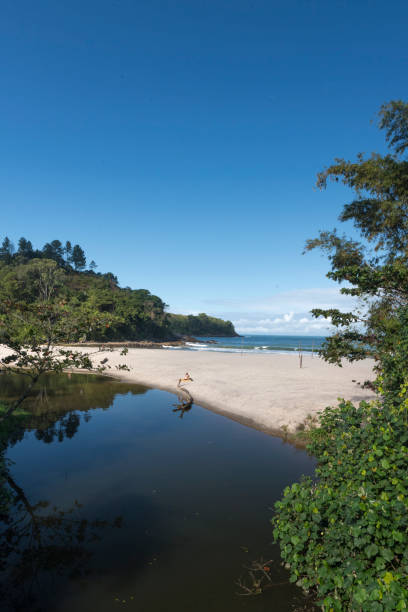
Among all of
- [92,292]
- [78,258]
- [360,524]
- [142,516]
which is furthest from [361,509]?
[78,258]

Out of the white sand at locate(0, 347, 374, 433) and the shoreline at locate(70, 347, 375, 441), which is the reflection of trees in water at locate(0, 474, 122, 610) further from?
the white sand at locate(0, 347, 374, 433)

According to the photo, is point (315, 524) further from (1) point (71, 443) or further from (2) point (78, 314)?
(1) point (71, 443)

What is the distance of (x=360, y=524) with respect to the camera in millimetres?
4289

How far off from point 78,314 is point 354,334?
997 cm

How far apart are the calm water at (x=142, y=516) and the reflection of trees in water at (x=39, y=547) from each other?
3 cm

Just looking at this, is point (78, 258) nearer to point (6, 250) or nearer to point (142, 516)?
point (6, 250)

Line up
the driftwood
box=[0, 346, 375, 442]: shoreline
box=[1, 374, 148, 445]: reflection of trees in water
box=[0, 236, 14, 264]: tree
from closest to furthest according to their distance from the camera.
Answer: box=[1, 374, 148, 445]: reflection of trees in water
box=[0, 346, 375, 442]: shoreline
the driftwood
box=[0, 236, 14, 264]: tree

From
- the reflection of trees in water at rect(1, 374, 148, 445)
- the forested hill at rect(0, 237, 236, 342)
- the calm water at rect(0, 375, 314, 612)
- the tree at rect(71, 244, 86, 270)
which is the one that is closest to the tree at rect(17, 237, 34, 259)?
the forested hill at rect(0, 237, 236, 342)

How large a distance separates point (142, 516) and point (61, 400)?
15.8 m

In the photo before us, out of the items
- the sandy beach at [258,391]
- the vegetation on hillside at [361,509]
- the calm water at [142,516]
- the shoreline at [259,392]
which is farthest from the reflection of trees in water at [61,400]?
the vegetation on hillside at [361,509]

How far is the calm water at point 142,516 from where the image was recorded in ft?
20.9

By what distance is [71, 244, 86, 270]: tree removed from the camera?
156000 millimetres

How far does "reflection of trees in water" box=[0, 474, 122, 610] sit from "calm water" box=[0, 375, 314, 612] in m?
0.03

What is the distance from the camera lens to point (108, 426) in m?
17.4
